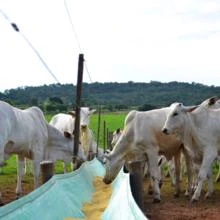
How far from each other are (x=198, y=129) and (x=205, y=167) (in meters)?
0.86

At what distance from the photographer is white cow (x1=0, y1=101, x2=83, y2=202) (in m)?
10.3

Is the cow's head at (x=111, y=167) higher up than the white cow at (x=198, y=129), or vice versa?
the white cow at (x=198, y=129)

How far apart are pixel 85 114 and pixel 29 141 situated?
557 cm

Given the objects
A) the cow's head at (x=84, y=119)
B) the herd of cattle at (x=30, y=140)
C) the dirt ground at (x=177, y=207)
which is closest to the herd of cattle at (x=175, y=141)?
the dirt ground at (x=177, y=207)

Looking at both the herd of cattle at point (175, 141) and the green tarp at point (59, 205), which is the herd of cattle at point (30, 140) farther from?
the green tarp at point (59, 205)

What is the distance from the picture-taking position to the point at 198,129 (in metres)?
11.3

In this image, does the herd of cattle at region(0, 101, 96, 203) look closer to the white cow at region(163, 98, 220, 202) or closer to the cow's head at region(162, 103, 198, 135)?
the cow's head at region(162, 103, 198, 135)

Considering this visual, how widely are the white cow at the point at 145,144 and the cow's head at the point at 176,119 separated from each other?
0.64 m

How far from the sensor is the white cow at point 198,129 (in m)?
11.2

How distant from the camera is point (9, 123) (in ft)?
33.9

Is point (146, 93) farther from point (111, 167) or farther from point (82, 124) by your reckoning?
point (111, 167)

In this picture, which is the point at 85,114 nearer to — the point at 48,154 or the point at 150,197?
the point at 48,154

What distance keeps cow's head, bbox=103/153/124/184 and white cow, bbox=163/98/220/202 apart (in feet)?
5.33

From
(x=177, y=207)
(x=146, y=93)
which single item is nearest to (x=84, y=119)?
(x=177, y=207)
